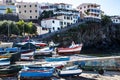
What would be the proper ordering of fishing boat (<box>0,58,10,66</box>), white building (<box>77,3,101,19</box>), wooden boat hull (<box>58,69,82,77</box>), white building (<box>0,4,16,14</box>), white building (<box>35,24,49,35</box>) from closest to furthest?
wooden boat hull (<box>58,69,82,77</box>) → fishing boat (<box>0,58,10,66</box>) → white building (<box>35,24,49,35</box>) → white building (<box>0,4,16,14</box>) → white building (<box>77,3,101,19</box>)

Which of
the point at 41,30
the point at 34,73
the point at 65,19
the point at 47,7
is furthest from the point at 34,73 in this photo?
the point at 47,7

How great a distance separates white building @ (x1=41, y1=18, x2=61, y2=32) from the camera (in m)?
82.1

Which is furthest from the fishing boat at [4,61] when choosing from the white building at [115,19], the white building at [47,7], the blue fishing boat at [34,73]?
the white building at [115,19]

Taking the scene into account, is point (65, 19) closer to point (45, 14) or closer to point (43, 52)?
point (45, 14)

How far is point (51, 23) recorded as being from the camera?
82062mm

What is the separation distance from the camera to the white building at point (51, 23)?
269 feet

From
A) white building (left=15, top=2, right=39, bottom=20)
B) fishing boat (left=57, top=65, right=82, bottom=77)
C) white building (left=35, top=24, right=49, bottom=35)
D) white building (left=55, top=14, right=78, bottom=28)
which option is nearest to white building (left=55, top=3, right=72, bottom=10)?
white building (left=15, top=2, right=39, bottom=20)

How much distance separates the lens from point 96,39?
8088 cm

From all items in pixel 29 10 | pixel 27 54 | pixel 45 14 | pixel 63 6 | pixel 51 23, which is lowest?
pixel 27 54

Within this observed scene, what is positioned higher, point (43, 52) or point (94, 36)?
point (94, 36)

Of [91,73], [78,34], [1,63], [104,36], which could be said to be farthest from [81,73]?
[104,36]

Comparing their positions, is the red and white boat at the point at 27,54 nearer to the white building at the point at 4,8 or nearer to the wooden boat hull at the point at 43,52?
the wooden boat hull at the point at 43,52

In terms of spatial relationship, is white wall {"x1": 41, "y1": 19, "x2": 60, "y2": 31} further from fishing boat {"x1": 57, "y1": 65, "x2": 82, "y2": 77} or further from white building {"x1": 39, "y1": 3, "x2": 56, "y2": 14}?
fishing boat {"x1": 57, "y1": 65, "x2": 82, "y2": 77}

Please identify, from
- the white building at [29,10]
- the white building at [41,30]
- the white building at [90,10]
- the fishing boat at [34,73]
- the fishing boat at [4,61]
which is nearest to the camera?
the fishing boat at [34,73]
